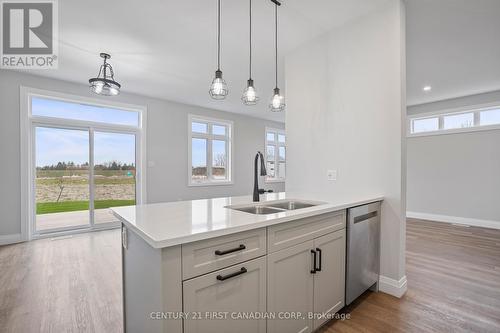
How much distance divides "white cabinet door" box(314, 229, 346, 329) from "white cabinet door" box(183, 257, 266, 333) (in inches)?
20.5

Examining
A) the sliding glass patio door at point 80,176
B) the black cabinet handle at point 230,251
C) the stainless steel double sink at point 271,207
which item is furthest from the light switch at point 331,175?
the sliding glass patio door at point 80,176

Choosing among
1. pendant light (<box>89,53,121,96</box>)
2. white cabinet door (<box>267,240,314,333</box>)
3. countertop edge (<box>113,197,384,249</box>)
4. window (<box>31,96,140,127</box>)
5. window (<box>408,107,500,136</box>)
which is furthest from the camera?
window (<box>408,107,500,136</box>)

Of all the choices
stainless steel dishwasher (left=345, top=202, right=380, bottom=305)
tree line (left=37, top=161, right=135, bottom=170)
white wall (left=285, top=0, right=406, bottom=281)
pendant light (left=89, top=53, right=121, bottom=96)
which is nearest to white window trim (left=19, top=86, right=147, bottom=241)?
tree line (left=37, top=161, right=135, bottom=170)

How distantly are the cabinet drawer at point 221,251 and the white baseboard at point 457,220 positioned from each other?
5.70m

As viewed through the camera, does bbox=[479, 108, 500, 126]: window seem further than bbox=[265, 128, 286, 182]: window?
No

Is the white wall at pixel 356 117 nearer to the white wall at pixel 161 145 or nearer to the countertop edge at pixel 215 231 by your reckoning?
the countertop edge at pixel 215 231

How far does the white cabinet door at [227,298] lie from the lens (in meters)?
1.04

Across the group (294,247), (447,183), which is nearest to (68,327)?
(294,247)

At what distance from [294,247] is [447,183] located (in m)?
5.38

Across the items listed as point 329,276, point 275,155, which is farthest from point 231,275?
point 275,155

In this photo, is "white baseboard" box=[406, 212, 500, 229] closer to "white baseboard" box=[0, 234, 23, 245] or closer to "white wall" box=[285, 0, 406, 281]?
Answer: "white wall" box=[285, 0, 406, 281]

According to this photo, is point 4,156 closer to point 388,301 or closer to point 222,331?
point 222,331

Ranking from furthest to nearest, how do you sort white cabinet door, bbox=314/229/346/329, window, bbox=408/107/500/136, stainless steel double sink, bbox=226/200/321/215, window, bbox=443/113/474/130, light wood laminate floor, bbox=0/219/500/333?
window, bbox=443/113/474/130 → window, bbox=408/107/500/136 → stainless steel double sink, bbox=226/200/321/215 → light wood laminate floor, bbox=0/219/500/333 → white cabinet door, bbox=314/229/346/329

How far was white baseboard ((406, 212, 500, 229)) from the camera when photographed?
453 cm
